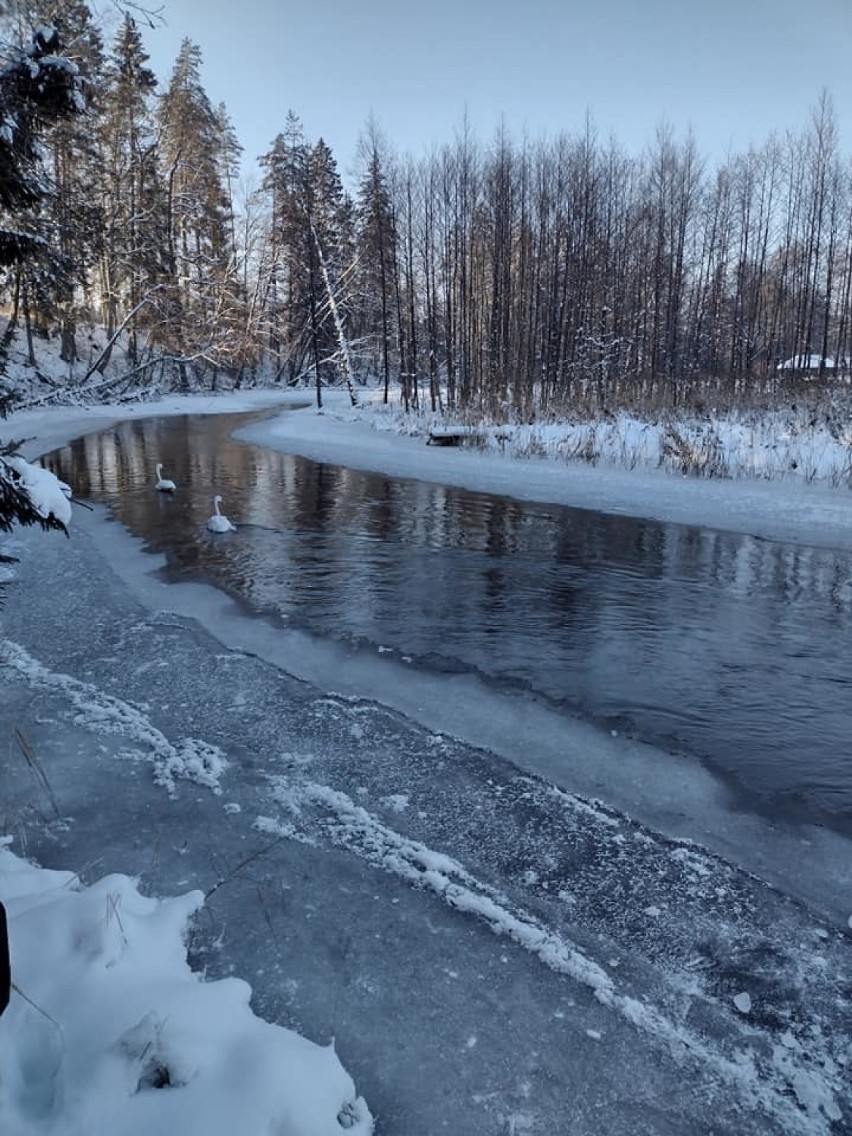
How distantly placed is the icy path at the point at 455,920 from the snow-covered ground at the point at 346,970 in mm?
12

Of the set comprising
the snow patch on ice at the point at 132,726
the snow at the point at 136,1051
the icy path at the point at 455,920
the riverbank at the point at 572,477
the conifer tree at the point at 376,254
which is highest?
Answer: the conifer tree at the point at 376,254

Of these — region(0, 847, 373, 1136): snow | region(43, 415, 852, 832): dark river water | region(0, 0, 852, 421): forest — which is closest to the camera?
region(0, 847, 373, 1136): snow

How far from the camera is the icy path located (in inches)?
80.6

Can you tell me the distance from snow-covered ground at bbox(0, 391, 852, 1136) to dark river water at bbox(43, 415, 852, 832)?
0.83m

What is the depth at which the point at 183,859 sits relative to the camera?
120 inches

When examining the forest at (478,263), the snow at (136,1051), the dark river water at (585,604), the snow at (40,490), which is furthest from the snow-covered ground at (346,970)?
the forest at (478,263)

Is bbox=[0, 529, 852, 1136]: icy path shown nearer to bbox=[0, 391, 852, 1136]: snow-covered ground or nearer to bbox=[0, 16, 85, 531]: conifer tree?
bbox=[0, 391, 852, 1136]: snow-covered ground

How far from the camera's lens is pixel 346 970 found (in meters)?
2.46

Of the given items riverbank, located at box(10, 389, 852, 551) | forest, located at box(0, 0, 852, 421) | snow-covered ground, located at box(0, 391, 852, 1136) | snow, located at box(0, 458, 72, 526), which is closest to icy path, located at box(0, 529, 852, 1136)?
snow-covered ground, located at box(0, 391, 852, 1136)

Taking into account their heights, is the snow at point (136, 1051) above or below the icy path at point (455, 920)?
above

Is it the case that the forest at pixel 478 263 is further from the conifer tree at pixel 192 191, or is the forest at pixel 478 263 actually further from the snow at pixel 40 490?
the snow at pixel 40 490

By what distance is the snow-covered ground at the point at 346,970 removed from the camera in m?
1.76

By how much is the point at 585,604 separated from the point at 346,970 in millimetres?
5113

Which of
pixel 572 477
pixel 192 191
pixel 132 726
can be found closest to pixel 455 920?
pixel 132 726
